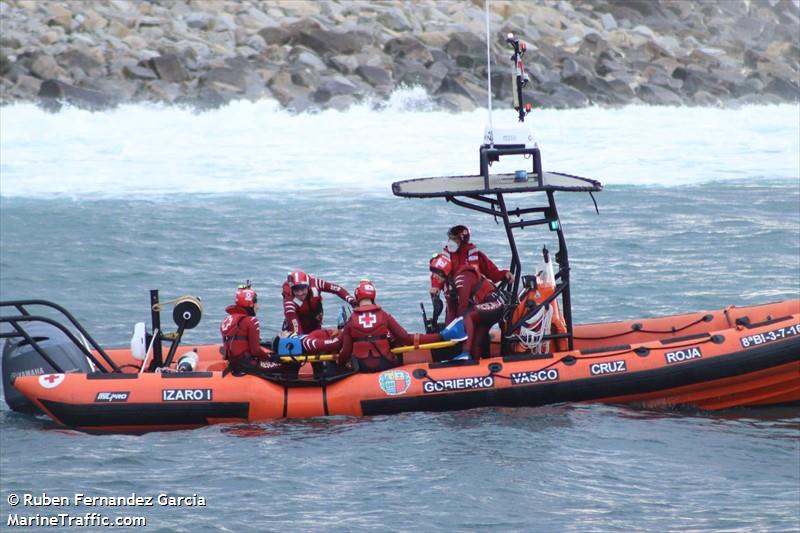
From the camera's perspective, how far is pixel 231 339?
35.4 feet

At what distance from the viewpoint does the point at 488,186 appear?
10398 mm

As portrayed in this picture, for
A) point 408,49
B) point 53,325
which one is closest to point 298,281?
point 53,325

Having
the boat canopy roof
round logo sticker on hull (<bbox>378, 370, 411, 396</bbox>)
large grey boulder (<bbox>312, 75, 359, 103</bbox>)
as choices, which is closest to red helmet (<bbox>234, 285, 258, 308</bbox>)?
round logo sticker on hull (<bbox>378, 370, 411, 396</bbox>)

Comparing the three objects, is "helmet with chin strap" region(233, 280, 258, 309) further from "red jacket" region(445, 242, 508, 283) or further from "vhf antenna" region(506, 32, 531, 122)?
"vhf antenna" region(506, 32, 531, 122)

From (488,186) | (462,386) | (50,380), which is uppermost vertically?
(488,186)

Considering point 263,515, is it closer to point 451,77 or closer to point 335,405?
point 335,405

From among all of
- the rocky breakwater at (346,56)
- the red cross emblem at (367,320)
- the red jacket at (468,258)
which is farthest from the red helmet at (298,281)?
the rocky breakwater at (346,56)

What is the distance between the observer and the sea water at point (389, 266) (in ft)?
29.7

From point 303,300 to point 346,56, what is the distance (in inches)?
780

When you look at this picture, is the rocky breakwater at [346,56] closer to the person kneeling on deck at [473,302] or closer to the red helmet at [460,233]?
the red helmet at [460,233]

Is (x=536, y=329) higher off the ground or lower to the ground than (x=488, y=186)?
lower

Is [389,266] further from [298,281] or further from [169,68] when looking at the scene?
[169,68]

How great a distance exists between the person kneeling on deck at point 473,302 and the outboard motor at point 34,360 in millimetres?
3129

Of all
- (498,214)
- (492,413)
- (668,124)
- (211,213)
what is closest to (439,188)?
(498,214)
